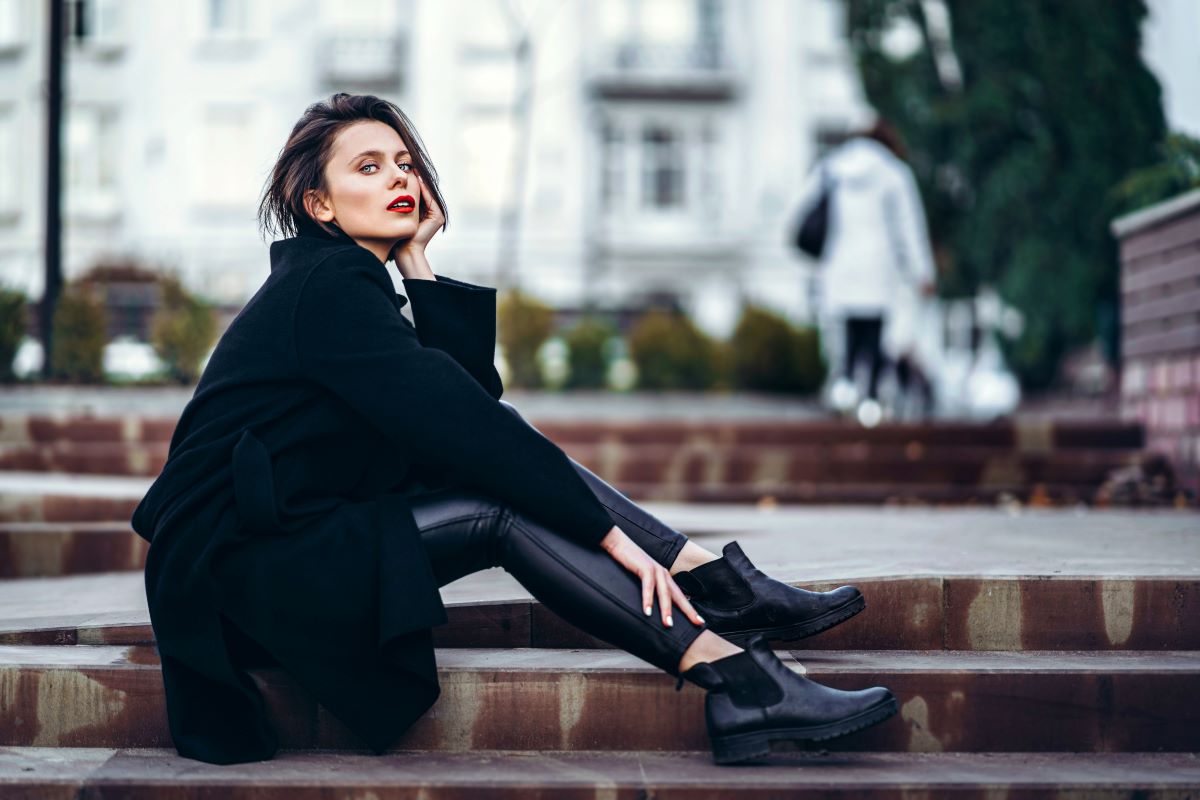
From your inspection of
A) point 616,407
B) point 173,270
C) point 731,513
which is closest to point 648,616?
point 731,513

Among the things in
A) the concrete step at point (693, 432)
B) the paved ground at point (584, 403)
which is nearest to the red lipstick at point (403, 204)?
the concrete step at point (693, 432)

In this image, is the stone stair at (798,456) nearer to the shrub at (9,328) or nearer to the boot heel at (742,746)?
the shrub at (9,328)

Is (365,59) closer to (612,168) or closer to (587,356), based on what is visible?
(612,168)

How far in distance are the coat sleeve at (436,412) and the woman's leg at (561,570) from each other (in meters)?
0.04

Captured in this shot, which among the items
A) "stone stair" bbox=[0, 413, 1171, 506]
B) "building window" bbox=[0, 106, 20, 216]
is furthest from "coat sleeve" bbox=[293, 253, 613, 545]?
"building window" bbox=[0, 106, 20, 216]

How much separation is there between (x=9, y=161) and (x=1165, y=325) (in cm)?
2558

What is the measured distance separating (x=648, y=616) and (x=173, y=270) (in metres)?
9.67

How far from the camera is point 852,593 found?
2902mm

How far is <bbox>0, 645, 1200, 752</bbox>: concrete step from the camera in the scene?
2.88 metres

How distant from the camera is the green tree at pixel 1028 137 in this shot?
36.2ft

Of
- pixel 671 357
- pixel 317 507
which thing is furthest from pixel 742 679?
pixel 671 357

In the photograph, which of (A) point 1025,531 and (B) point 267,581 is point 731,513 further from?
(B) point 267,581

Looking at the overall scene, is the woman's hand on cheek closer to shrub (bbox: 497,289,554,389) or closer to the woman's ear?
the woman's ear

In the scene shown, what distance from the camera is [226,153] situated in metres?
26.2
